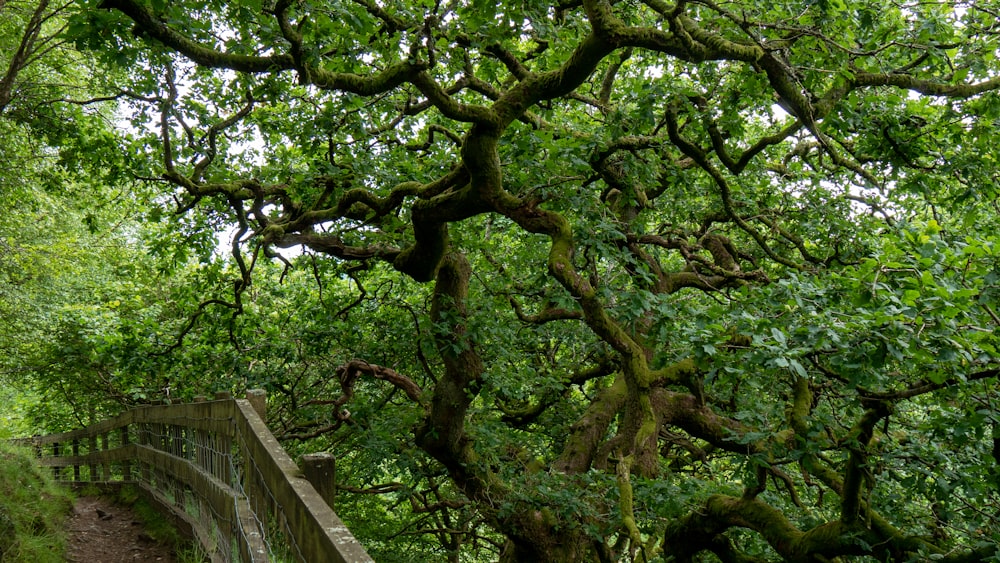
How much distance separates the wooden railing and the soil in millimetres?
373

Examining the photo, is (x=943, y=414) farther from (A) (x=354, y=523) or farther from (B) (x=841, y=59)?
(A) (x=354, y=523)

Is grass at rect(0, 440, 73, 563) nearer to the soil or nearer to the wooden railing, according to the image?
the soil

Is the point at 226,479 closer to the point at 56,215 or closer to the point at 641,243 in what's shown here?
the point at 641,243

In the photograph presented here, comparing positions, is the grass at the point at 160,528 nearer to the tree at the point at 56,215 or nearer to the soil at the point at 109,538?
the soil at the point at 109,538

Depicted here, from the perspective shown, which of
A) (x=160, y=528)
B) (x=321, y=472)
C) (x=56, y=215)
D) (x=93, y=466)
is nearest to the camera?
(x=321, y=472)

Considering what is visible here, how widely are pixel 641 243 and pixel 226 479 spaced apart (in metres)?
4.53

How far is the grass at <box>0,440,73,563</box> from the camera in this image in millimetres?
5973

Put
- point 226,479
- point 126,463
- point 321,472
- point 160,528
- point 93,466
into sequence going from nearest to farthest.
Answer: point 321,472, point 226,479, point 160,528, point 126,463, point 93,466

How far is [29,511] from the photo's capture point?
6961 millimetres

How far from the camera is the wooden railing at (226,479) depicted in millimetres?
2309

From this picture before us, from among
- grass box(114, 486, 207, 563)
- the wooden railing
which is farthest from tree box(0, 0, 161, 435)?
grass box(114, 486, 207, 563)

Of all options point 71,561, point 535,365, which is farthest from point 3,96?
point 535,365

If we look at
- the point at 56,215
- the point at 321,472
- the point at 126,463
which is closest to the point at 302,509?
the point at 321,472

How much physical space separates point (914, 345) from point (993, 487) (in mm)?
1396
